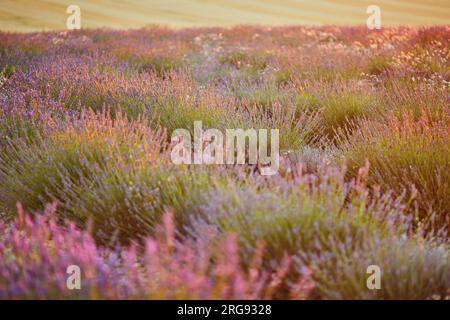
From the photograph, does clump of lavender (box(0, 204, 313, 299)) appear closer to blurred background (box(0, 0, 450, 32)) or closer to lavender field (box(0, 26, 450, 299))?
lavender field (box(0, 26, 450, 299))

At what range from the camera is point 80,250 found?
244 cm

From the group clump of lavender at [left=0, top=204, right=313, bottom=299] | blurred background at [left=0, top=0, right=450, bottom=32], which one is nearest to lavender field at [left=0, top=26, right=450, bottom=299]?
clump of lavender at [left=0, top=204, right=313, bottom=299]

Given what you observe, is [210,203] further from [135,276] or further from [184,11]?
[184,11]

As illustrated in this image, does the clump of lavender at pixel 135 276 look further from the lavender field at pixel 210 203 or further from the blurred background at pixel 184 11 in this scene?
the blurred background at pixel 184 11

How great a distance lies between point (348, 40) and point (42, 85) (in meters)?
10.8

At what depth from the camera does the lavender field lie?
231 cm

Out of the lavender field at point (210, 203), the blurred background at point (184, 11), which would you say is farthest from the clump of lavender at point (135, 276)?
the blurred background at point (184, 11)

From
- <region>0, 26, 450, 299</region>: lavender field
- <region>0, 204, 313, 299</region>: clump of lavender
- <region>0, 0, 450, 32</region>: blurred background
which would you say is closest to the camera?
<region>0, 204, 313, 299</region>: clump of lavender

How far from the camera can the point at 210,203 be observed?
2.66 m

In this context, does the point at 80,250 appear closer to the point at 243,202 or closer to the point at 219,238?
the point at 219,238

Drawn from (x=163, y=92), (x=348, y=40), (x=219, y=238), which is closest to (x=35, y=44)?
(x=163, y=92)

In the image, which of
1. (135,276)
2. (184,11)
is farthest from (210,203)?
(184,11)

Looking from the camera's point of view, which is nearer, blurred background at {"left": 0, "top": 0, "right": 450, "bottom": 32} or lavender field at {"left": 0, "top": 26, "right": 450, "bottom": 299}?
lavender field at {"left": 0, "top": 26, "right": 450, "bottom": 299}

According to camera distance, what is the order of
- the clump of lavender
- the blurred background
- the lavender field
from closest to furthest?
the clump of lavender, the lavender field, the blurred background
